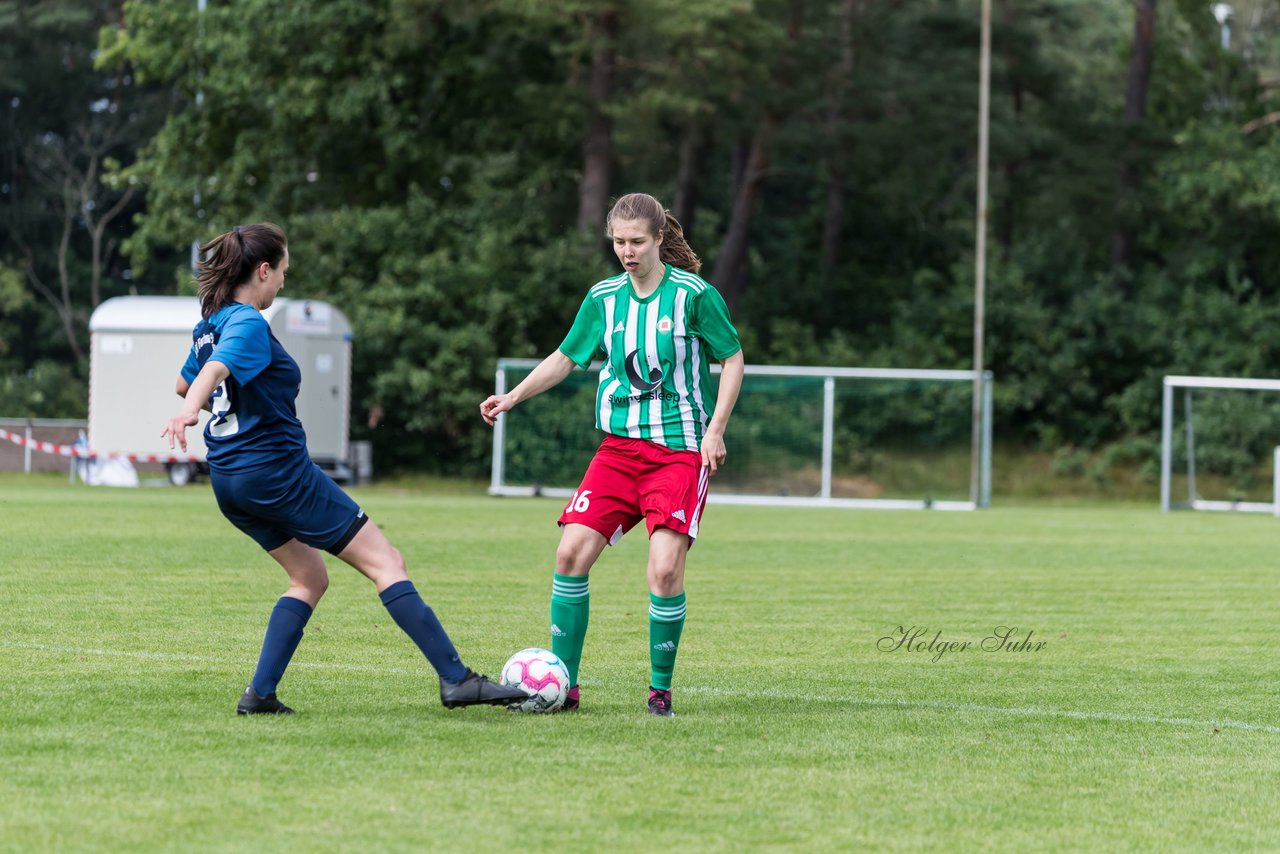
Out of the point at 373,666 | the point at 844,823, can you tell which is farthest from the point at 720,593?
the point at 844,823

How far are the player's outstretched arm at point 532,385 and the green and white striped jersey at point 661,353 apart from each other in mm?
227

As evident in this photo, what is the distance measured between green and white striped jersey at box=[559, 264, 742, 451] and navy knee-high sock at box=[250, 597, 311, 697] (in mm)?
1314

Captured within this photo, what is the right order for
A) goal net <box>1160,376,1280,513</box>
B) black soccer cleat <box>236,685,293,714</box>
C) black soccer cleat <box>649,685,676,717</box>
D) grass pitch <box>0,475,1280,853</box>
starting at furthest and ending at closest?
goal net <box>1160,376,1280,513</box> < black soccer cleat <box>649,685,676,717</box> < black soccer cleat <box>236,685,293,714</box> < grass pitch <box>0,475,1280,853</box>

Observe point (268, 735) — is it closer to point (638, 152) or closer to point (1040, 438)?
point (1040, 438)

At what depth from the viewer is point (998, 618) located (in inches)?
419

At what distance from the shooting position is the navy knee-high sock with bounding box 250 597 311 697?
20.6 feet

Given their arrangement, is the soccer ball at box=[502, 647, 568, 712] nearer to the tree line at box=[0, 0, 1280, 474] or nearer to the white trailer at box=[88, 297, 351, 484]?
the white trailer at box=[88, 297, 351, 484]

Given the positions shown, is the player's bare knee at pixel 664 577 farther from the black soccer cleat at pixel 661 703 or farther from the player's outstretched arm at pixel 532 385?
the player's outstretched arm at pixel 532 385

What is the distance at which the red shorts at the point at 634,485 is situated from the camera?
21.5 ft

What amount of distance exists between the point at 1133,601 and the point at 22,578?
7.23 m

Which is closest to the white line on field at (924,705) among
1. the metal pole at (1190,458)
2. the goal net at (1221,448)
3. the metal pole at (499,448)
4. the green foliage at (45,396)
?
the metal pole at (499,448)

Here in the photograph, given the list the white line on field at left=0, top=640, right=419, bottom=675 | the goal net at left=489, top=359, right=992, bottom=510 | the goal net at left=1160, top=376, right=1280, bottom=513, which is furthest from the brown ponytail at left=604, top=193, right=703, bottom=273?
the goal net at left=1160, top=376, right=1280, bottom=513

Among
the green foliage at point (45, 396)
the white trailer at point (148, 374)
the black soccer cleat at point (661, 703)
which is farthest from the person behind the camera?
the green foliage at point (45, 396)

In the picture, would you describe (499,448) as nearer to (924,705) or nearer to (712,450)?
(924,705)
